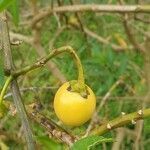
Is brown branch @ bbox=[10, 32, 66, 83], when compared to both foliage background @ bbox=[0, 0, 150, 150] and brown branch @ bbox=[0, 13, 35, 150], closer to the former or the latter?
foliage background @ bbox=[0, 0, 150, 150]

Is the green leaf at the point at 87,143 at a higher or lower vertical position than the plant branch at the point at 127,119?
higher

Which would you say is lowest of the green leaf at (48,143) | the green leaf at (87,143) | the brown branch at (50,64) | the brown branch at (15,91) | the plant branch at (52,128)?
the brown branch at (50,64)

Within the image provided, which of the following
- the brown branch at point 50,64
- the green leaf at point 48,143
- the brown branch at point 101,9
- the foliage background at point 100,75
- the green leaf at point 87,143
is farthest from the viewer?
the foliage background at point 100,75

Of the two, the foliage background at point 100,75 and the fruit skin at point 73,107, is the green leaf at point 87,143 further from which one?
the foliage background at point 100,75

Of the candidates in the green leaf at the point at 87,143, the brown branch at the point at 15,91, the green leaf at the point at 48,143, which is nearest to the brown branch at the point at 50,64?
the green leaf at the point at 48,143

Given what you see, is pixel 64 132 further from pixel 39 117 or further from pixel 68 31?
pixel 68 31

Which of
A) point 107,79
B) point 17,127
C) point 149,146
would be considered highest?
point 107,79

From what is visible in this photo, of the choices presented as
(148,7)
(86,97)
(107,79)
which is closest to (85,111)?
(86,97)

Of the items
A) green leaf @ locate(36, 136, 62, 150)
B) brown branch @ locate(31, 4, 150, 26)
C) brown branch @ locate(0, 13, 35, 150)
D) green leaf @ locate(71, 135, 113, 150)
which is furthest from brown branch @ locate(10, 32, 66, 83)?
green leaf @ locate(71, 135, 113, 150)
